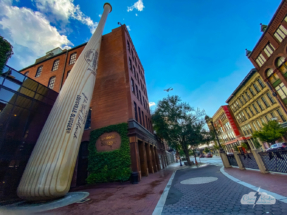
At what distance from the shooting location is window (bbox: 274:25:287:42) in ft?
63.8

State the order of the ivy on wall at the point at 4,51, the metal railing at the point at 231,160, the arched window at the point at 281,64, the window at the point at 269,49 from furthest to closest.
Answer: the window at the point at 269,49 < the arched window at the point at 281,64 < the metal railing at the point at 231,160 < the ivy on wall at the point at 4,51

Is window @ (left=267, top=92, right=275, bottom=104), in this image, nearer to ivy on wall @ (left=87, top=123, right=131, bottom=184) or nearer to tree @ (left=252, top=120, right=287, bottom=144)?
tree @ (left=252, top=120, right=287, bottom=144)

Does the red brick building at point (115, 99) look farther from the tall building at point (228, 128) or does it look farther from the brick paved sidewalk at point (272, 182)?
the tall building at point (228, 128)

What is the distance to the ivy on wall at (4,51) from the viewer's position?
752 centimetres

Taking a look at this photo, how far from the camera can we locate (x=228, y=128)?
155 feet

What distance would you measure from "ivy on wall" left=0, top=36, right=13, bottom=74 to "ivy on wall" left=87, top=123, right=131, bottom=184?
30.7 ft

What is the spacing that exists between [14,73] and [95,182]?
1152 cm

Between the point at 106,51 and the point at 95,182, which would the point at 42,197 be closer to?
the point at 95,182

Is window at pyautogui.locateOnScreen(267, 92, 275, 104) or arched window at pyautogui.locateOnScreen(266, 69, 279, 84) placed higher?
arched window at pyautogui.locateOnScreen(266, 69, 279, 84)

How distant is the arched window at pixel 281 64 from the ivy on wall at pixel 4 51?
1335 inches

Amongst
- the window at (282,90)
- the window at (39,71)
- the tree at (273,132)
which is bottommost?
the tree at (273,132)
